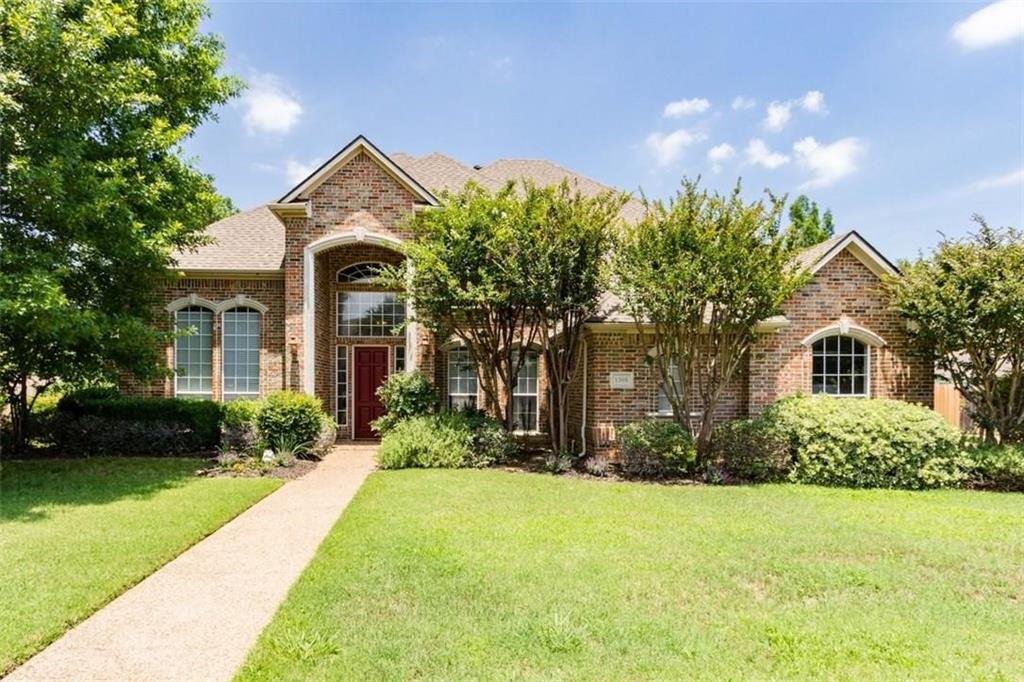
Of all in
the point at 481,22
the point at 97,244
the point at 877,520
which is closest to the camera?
the point at 877,520

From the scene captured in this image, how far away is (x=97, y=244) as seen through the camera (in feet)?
31.1

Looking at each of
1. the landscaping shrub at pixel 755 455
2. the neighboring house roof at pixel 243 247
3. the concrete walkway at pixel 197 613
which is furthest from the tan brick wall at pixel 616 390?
the neighboring house roof at pixel 243 247

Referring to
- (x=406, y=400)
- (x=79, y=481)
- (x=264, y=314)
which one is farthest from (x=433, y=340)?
(x=79, y=481)

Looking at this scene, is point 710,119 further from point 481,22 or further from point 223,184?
point 223,184

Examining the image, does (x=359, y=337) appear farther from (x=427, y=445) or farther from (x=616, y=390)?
(x=616, y=390)

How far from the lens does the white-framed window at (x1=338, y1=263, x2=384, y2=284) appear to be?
52.1 ft

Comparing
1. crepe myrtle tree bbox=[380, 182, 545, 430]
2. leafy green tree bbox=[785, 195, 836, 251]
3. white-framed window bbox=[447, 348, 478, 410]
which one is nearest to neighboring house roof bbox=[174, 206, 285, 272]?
crepe myrtle tree bbox=[380, 182, 545, 430]

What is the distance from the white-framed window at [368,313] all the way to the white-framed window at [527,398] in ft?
12.5

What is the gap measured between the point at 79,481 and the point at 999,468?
16.7 metres

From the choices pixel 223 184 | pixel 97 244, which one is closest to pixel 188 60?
pixel 223 184

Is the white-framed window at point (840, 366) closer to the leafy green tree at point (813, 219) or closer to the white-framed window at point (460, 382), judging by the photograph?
the white-framed window at point (460, 382)

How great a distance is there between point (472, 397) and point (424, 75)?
8.15 m

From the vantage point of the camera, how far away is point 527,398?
15.4 metres

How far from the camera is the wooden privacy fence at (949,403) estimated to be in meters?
16.1
